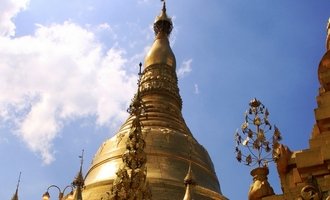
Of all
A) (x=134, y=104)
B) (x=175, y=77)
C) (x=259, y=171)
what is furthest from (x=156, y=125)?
(x=259, y=171)

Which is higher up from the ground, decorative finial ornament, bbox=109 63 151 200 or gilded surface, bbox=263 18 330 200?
decorative finial ornament, bbox=109 63 151 200

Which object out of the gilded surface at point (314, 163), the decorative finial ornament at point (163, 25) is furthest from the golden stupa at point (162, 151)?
the gilded surface at point (314, 163)

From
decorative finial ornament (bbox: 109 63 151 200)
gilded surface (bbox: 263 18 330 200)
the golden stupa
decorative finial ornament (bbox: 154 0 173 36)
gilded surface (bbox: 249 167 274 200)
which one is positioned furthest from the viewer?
decorative finial ornament (bbox: 154 0 173 36)

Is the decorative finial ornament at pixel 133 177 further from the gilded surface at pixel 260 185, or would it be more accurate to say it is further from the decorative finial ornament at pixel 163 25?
the decorative finial ornament at pixel 163 25

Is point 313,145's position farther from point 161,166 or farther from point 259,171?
point 161,166

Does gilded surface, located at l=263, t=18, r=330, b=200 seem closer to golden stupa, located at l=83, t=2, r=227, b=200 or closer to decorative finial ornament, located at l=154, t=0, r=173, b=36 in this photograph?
golden stupa, located at l=83, t=2, r=227, b=200

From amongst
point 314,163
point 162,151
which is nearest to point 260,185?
point 314,163

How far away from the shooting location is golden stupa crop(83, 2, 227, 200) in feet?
67.3

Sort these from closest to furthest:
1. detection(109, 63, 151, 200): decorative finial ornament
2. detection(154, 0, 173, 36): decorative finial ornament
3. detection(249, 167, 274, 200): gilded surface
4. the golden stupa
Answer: detection(249, 167, 274, 200): gilded surface → detection(109, 63, 151, 200): decorative finial ornament → the golden stupa → detection(154, 0, 173, 36): decorative finial ornament

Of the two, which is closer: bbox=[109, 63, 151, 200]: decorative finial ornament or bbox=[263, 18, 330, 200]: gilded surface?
bbox=[263, 18, 330, 200]: gilded surface

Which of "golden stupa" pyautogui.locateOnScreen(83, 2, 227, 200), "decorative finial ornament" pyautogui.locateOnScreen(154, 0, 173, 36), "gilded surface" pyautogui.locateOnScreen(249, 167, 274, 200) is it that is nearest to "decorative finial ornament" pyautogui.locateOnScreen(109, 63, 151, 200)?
"golden stupa" pyautogui.locateOnScreen(83, 2, 227, 200)

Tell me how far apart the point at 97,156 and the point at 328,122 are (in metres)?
18.5

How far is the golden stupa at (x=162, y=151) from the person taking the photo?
20516 millimetres

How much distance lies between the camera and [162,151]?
22.5 metres
